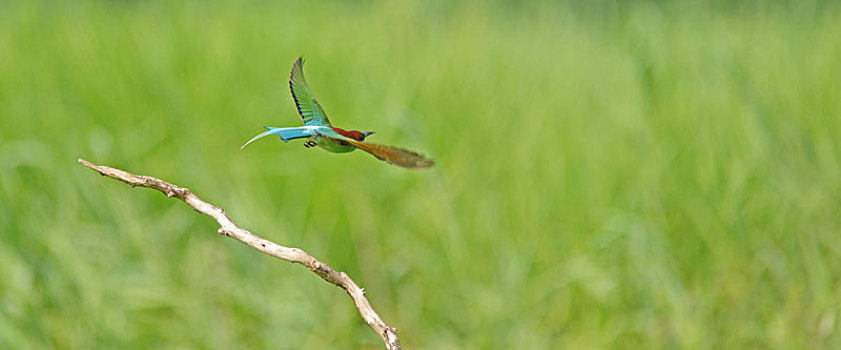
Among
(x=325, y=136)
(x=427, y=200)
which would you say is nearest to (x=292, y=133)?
(x=325, y=136)

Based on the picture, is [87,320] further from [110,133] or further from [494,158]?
[494,158]

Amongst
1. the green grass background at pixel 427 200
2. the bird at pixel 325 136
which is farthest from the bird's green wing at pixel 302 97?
the green grass background at pixel 427 200

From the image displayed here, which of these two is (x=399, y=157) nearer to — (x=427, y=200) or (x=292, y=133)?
(x=292, y=133)

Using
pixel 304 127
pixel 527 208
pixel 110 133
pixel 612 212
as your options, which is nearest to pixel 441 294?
pixel 527 208

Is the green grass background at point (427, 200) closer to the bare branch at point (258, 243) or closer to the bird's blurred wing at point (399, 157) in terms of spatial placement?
the bare branch at point (258, 243)

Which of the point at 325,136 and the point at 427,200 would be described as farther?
the point at 427,200

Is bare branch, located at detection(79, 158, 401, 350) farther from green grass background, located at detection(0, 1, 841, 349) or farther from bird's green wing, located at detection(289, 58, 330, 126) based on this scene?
green grass background, located at detection(0, 1, 841, 349)

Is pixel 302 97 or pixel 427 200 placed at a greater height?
pixel 427 200
